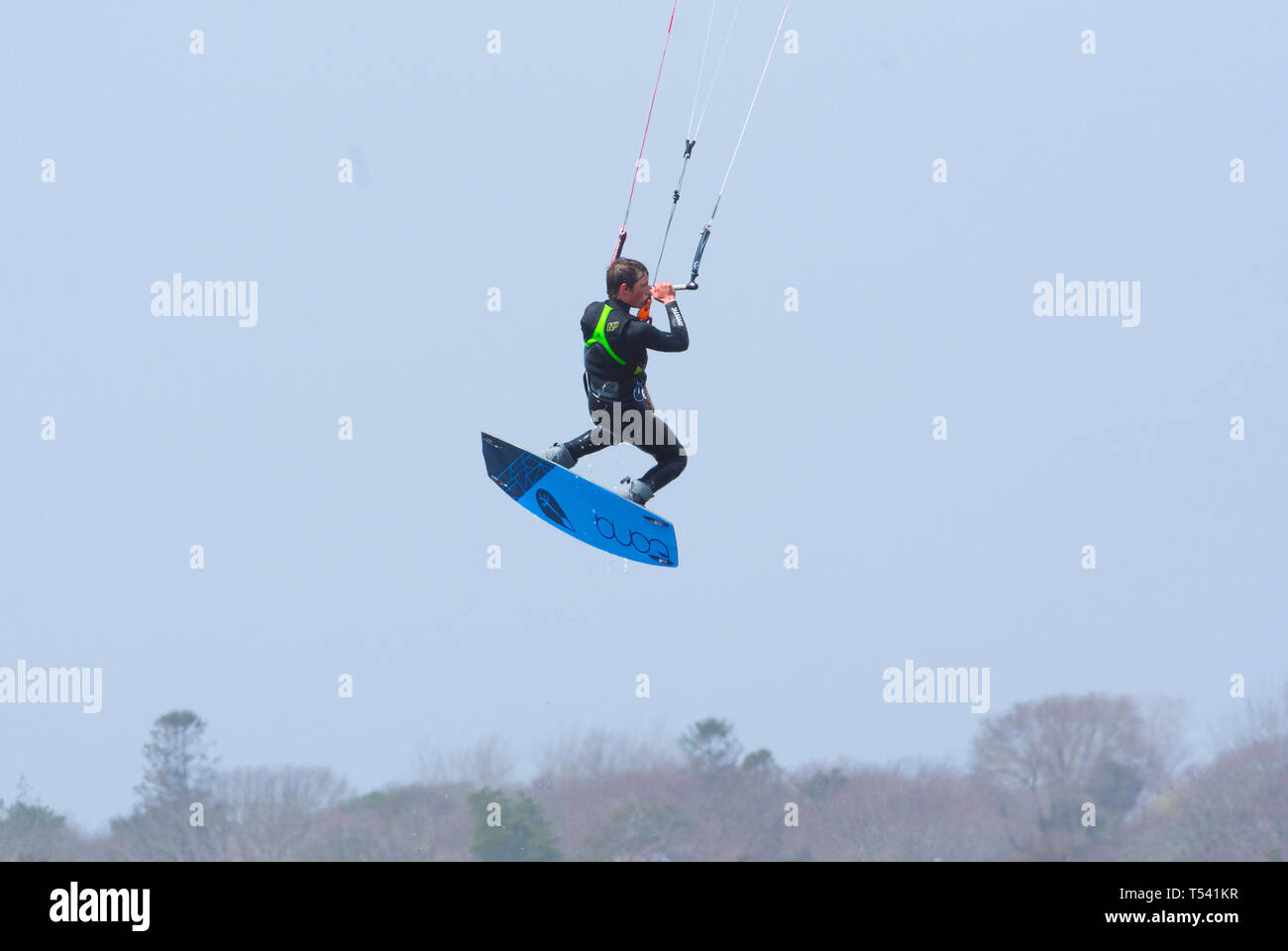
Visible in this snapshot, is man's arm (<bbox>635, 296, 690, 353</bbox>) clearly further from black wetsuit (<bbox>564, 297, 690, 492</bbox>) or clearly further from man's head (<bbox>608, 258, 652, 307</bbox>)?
man's head (<bbox>608, 258, 652, 307</bbox>)

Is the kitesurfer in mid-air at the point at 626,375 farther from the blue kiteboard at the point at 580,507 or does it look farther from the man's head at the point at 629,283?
the blue kiteboard at the point at 580,507

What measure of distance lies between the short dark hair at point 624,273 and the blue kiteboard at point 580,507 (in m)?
1.79

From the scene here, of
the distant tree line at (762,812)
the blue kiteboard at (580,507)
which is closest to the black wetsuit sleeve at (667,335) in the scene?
the blue kiteboard at (580,507)

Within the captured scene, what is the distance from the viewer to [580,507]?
56.7 ft

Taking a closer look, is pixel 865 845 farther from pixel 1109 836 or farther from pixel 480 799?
pixel 480 799

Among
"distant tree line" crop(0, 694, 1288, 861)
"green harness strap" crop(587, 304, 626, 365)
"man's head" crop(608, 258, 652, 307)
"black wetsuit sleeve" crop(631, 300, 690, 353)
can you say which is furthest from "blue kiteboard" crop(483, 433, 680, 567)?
"distant tree line" crop(0, 694, 1288, 861)

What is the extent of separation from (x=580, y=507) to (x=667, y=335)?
6.76 ft

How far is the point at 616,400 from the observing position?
54.2 ft

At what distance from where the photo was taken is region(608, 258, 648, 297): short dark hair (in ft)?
53.0

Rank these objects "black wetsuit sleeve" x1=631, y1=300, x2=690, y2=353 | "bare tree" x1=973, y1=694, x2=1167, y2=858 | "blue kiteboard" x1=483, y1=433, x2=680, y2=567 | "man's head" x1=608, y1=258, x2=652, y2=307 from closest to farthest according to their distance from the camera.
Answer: "black wetsuit sleeve" x1=631, y1=300, x2=690, y2=353 < "man's head" x1=608, y1=258, x2=652, y2=307 < "blue kiteboard" x1=483, y1=433, x2=680, y2=567 < "bare tree" x1=973, y1=694, x2=1167, y2=858

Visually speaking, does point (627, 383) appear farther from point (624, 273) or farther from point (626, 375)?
point (624, 273)
